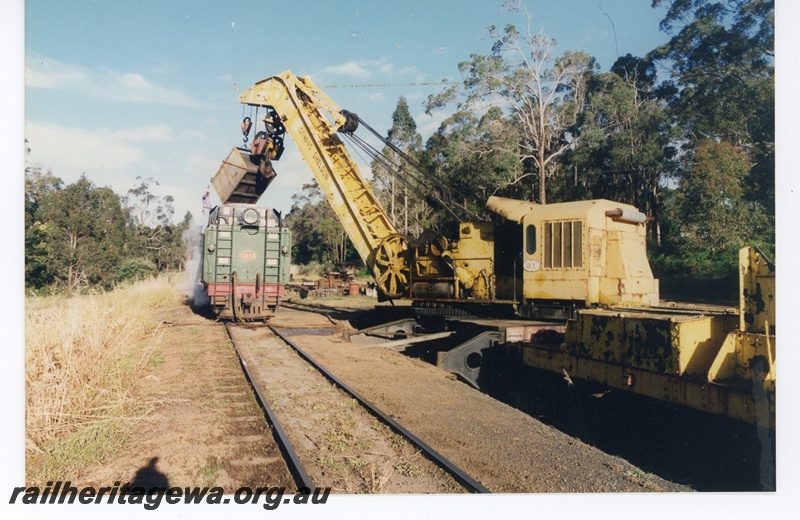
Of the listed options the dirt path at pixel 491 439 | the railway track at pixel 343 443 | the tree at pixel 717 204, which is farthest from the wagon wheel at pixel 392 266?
the tree at pixel 717 204

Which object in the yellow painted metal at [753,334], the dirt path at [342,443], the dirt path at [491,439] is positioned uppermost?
→ the yellow painted metal at [753,334]

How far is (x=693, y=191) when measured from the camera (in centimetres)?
1769

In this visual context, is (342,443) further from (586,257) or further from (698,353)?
(586,257)

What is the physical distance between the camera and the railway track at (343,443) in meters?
4.49

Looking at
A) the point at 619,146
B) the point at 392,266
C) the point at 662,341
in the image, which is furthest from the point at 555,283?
the point at 619,146

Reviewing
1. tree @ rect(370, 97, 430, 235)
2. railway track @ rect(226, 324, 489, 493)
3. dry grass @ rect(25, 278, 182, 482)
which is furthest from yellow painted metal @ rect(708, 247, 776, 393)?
tree @ rect(370, 97, 430, 235)

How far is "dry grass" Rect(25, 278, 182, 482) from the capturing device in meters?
5.12

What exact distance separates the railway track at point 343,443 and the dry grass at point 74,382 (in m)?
1.71

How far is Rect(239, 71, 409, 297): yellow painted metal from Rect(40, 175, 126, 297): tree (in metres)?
5.78

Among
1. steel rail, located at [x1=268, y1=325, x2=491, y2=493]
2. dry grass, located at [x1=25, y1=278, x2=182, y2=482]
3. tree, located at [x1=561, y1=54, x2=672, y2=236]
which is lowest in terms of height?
steel rail, located at [x1=268, y1=325, x2=491, y2=493]

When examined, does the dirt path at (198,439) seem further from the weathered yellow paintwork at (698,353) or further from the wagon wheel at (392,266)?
the wagon wheel at (392,266)

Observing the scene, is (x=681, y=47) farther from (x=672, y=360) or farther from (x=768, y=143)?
(x=672, y=360)

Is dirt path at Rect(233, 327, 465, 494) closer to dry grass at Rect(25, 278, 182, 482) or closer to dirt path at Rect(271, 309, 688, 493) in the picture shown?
dirt path at Rect(271, 309, 688, 493)

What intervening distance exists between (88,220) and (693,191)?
20.3 meters
